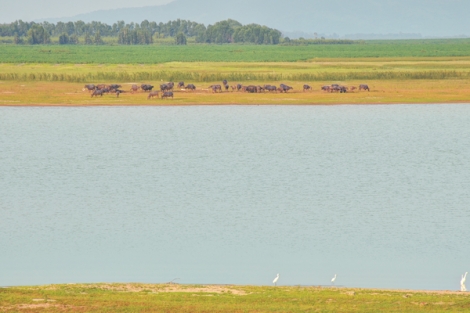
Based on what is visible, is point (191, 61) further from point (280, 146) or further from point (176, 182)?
point (176, 182)

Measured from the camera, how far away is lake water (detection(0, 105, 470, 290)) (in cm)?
1898

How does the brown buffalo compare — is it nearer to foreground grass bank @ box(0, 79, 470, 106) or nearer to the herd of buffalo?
foreground grass bank @ box(0, 79, 470, 106)

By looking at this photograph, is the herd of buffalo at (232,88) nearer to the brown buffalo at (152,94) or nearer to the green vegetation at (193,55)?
the brown buffalo at (152,94)

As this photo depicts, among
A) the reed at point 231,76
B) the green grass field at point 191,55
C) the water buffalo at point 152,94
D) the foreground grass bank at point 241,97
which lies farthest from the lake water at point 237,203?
the green grass field at point 191,55

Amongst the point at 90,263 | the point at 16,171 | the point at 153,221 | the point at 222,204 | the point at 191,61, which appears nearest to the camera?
the point at 90,263

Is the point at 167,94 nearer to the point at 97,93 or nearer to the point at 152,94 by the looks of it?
the point at 152,94

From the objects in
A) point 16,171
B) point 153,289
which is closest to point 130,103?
point 16,171

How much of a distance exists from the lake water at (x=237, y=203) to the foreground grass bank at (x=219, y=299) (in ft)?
6.66

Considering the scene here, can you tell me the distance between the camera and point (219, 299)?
581 inches

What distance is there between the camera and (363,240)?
2120 centimetres

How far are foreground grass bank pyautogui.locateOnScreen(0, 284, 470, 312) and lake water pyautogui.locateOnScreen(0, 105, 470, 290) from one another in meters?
2.03

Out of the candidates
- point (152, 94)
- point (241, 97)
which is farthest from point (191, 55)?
point (152, 94)

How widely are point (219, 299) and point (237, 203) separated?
11.2 meters

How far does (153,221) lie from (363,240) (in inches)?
236
